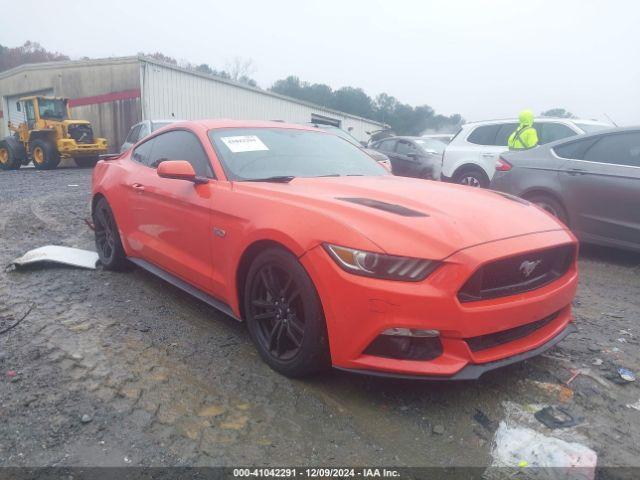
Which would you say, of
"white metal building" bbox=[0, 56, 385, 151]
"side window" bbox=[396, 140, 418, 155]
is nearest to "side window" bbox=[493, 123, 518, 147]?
"side window" bbox=[396, 140, 418, 155]

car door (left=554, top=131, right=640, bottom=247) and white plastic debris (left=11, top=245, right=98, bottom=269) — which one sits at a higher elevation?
car door (left=554, top=131, right=640, bottom=247)

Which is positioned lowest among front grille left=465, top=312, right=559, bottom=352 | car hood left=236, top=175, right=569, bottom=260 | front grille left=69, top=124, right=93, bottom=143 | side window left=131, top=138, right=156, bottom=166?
front grille left=69, top=124, right=93, bottom=143

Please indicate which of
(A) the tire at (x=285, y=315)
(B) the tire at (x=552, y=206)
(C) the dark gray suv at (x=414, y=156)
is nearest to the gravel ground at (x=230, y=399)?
(A) the tire at (x=285, y=315)

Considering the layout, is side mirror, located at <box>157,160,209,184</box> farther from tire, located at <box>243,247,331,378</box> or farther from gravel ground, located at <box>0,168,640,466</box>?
gravel ground, located at <box>0,168,640,466</box>

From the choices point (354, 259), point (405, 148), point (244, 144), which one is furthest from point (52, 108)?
point (354, 259)

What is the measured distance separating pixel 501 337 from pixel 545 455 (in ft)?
1.74

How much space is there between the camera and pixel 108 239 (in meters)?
4.54

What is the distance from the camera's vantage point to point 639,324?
347 cm

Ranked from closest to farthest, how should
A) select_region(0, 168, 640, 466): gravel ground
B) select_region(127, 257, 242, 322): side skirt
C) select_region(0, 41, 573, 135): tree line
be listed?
select_region(0, 168, 640, 466): gravel ground → select_region(127, 257, 242, 322): side skirt → select_region(0, 41, 573, 135): tree line

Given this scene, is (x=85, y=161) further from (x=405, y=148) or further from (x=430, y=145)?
(x=430, y=145)

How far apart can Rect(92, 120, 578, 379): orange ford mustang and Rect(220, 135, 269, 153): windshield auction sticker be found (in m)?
0.01

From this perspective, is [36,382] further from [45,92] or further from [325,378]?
[45,92]

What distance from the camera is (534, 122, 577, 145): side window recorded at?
7445 mm

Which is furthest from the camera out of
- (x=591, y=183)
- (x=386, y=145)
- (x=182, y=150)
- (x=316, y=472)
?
(x=386, y=145)
